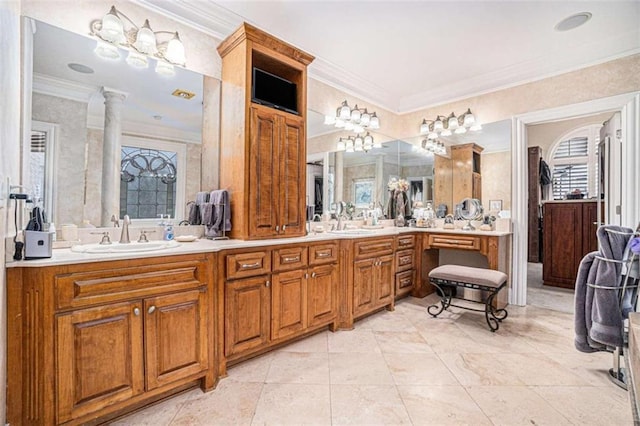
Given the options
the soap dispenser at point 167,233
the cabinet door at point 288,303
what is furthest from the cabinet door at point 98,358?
the cabinet door at point 288,303

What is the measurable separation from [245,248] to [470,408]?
1665mm

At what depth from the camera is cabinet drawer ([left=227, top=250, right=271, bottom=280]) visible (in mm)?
2012

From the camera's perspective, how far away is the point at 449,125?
4.05 m

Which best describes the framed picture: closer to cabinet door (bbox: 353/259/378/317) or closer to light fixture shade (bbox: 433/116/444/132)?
cabinet door (bbox: 353/259/378/317)

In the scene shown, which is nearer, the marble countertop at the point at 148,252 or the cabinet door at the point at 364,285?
the marble countertop at the point at 148,252

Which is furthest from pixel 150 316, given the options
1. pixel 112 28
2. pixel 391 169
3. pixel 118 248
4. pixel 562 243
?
pixel 562 243

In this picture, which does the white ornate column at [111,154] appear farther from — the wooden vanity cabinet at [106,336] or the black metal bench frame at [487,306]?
the black metal bench frame at [487,306]

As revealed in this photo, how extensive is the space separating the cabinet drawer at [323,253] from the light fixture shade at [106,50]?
1.97 metres

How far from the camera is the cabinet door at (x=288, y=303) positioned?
7.41ft

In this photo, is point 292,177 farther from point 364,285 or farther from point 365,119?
point 365,119

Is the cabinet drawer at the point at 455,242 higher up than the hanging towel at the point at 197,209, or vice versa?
the hanging towel at the point at 197,209

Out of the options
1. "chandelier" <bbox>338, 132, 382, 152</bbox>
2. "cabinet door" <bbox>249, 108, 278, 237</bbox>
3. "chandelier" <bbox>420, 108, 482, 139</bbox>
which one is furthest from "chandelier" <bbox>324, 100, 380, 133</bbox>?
"cabinet door" <bbox>249, 108, 278, 237</bbox>

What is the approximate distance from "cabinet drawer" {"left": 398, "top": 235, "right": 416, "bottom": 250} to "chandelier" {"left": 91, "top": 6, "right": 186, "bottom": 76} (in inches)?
108

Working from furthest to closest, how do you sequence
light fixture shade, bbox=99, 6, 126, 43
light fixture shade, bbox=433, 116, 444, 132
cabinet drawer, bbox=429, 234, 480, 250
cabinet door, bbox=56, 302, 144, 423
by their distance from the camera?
1. light fixture shade, bbox=433, 116, 444, 132
2. cabinet drawer, bbox=429, 234, 480, 250
3. light fixture shade, bbox=99, 6, 126, 43
4. cabinet door, bbox=56, 302, 144, 423
